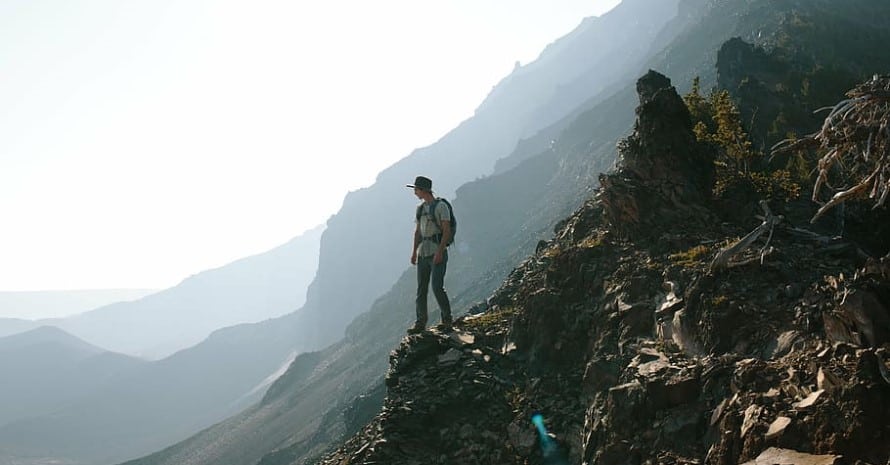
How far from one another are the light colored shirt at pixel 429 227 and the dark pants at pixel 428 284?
0.74 feet

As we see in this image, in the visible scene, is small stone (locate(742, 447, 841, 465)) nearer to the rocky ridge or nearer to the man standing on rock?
the rocky ridge

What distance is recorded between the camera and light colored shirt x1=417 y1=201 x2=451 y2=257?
40.8ft

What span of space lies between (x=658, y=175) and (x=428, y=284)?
613 cm

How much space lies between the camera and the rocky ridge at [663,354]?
18.0ft

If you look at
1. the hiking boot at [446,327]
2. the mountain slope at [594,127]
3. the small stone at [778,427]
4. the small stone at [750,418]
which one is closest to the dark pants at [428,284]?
the hiking boot at [446,327]

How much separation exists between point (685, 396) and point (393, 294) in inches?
5761

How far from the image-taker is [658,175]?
13336mm

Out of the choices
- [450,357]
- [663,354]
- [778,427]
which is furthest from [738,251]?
[450,357]

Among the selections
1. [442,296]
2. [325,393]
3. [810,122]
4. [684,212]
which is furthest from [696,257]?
[325,393]

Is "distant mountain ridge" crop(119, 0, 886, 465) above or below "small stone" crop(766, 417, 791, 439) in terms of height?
below

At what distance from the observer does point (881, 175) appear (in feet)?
21.8

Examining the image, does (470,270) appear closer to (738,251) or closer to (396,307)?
(396,307)

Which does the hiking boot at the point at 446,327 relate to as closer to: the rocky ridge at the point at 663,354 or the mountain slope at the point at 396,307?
the rocky ridge at the point at 663,354

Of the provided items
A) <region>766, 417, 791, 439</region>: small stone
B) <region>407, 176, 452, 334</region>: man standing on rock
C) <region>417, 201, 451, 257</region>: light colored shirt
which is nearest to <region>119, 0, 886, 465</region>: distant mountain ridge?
<region>407, 176, 452, 334</region>: man standing on rock
